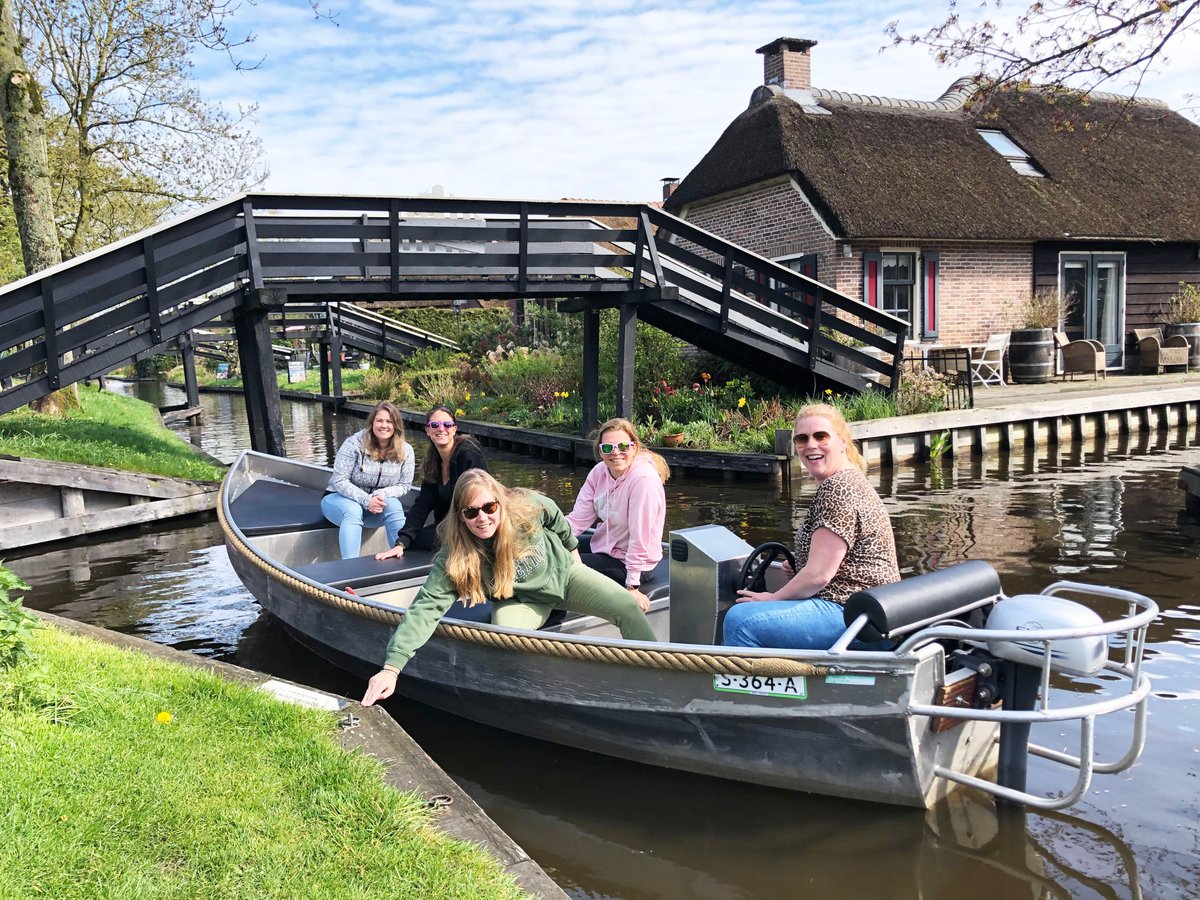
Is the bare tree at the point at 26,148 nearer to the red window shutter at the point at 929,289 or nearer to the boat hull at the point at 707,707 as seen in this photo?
the boat hull at the point at 707,707

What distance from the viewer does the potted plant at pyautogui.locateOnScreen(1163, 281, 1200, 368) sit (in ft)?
63.6

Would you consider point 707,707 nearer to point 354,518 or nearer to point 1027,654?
point 1027,654

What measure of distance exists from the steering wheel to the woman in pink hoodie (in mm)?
606

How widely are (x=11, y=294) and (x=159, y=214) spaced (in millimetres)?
14403

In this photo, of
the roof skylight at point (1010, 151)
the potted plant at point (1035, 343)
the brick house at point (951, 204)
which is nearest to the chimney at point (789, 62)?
the brick house at point (951, 204)

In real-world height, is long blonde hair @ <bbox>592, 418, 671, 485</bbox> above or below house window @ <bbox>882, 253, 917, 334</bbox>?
below

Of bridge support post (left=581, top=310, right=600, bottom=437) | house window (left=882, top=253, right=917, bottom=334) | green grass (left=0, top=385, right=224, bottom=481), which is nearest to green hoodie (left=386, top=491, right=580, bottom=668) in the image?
green grass (left=0, top=385, right=224, bottom=481)

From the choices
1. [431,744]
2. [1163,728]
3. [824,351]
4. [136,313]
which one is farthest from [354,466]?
[824,351]

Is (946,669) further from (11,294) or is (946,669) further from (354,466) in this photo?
(11,294)

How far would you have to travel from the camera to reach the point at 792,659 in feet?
12.7

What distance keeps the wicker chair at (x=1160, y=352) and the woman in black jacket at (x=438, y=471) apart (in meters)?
16.9

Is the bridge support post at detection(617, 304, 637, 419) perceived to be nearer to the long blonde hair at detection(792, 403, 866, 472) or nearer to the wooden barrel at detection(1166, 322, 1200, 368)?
the long blonde hair at detection(792, 403, 866, 472)

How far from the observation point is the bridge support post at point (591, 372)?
14266mm

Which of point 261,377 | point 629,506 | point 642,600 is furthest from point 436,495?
point 261,377
